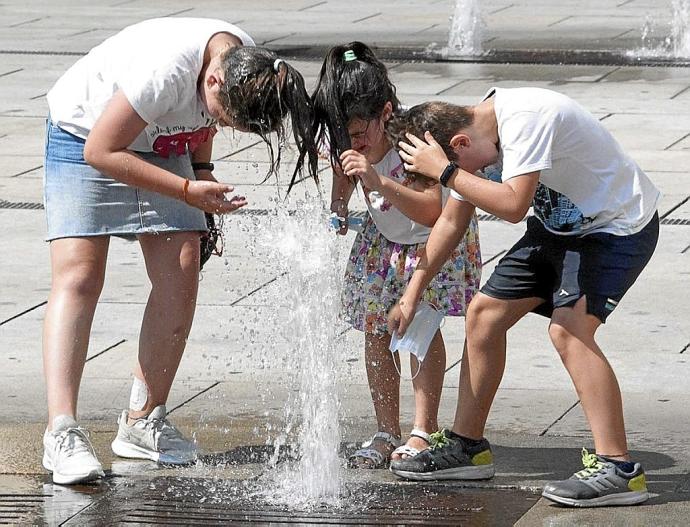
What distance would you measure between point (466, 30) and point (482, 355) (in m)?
10.8

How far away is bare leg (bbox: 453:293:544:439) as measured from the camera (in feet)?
15.5

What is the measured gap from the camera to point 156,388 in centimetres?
511

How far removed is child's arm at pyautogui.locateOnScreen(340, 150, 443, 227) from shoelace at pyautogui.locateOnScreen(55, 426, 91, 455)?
3.94ft

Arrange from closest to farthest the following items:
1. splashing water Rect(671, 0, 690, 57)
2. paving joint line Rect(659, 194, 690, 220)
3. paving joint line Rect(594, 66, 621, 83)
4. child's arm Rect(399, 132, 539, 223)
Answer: child's arm Rect(399, 132, 539, 223), paving joint line Rect(659, 194, 690, 220), paving joint line Rect(594, 66, 621, 83), splashing water Rect(671, 0, 690, 57)

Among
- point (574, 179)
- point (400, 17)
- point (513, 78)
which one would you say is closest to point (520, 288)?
point (574, 179)

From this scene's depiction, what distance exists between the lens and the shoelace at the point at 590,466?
4.55 m

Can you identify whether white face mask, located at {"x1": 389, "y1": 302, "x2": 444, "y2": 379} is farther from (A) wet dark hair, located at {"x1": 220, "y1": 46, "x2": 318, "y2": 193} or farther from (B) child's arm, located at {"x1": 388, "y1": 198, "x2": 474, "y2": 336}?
(A) wet dark hair, located at {"x1": 220, "y1": 46, "x2": 318, "y2": 193}

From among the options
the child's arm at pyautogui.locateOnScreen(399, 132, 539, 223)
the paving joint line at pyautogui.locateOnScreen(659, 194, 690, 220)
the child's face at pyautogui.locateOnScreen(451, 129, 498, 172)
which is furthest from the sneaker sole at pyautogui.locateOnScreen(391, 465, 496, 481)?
the paving joint line at pyautogui.locateOnScreen(659, 194, 690, 220)

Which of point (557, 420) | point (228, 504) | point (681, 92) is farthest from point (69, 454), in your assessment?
point (681, 92)

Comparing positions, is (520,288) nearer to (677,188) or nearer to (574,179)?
(574,179)

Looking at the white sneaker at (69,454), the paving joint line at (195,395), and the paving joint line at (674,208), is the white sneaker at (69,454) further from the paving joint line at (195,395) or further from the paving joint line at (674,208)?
the paving joint line at (674,208)

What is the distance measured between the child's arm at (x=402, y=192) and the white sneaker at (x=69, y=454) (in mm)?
1206

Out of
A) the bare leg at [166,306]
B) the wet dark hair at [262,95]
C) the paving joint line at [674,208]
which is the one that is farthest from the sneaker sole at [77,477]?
the paving joint line at [674,208]

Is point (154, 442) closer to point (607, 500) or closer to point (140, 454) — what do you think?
point (140, 454)
